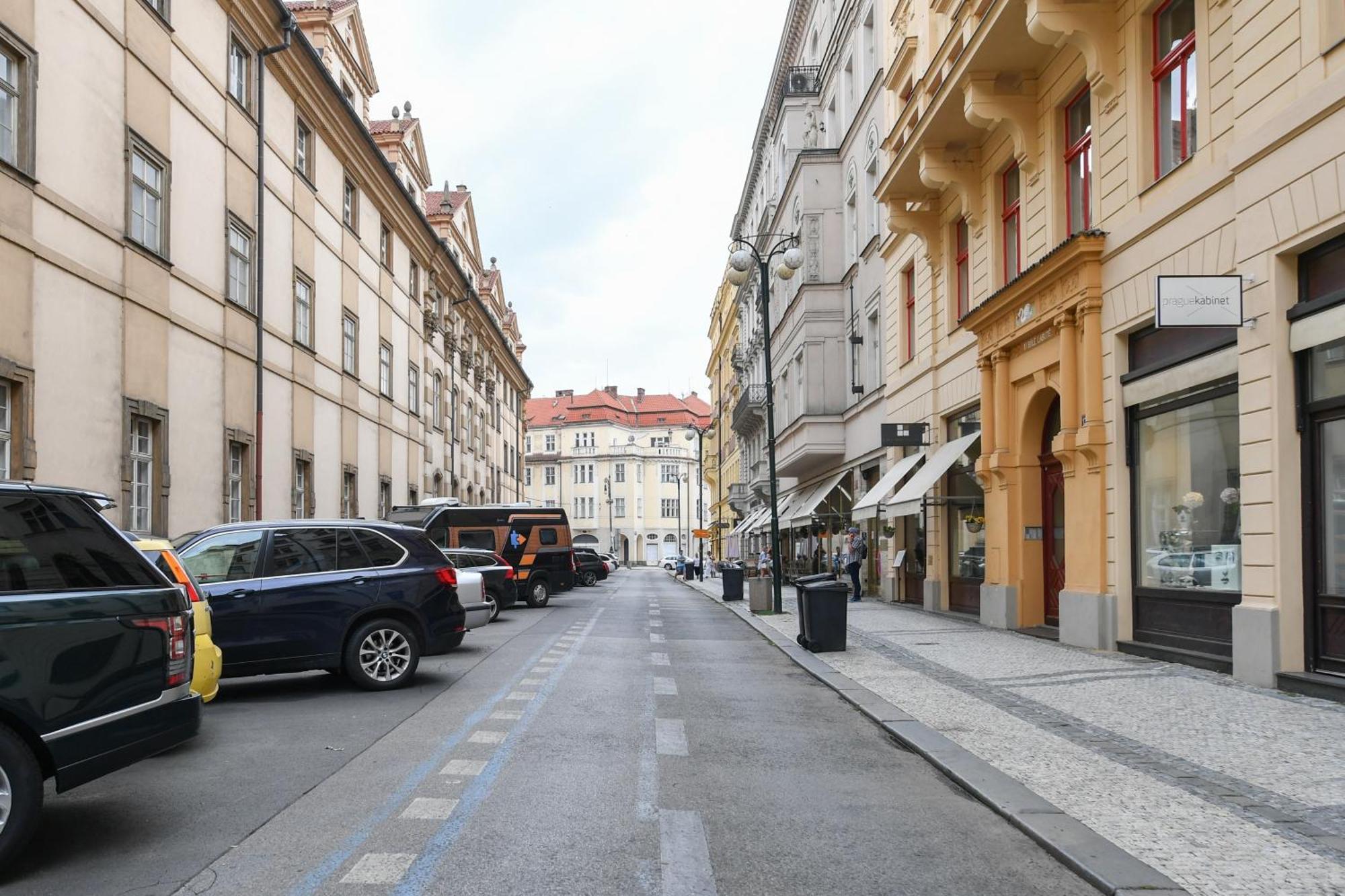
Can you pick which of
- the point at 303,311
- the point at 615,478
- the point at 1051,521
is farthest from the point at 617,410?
the point at 1051,521

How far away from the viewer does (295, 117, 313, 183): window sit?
27219 mm

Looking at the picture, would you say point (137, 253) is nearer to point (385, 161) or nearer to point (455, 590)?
point (455, 590)

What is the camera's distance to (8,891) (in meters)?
4.80

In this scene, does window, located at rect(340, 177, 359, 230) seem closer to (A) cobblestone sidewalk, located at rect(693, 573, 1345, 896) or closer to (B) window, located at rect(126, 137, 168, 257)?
(B) window, located at rect(126, 137, 168, 257)

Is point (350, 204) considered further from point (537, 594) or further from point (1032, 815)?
point (1032, 815)

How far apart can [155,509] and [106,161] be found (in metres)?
5.42

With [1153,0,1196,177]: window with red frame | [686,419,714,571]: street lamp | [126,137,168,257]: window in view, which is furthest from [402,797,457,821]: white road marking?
[686,419,714,571]: street lamp

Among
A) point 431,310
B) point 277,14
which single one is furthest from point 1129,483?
point 431,310

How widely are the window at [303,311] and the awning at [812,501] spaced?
13.9m

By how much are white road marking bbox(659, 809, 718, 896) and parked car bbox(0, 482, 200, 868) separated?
247 centimetres

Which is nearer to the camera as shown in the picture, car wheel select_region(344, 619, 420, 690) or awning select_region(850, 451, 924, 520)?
car wheel select_region(344, 619, 420, 690)

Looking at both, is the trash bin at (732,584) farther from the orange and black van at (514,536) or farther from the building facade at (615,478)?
the building facade at (615,478)

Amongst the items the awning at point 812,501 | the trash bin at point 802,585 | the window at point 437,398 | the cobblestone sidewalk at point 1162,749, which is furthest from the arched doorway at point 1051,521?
the window at point 437,398

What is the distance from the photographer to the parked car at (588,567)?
1847 inches
